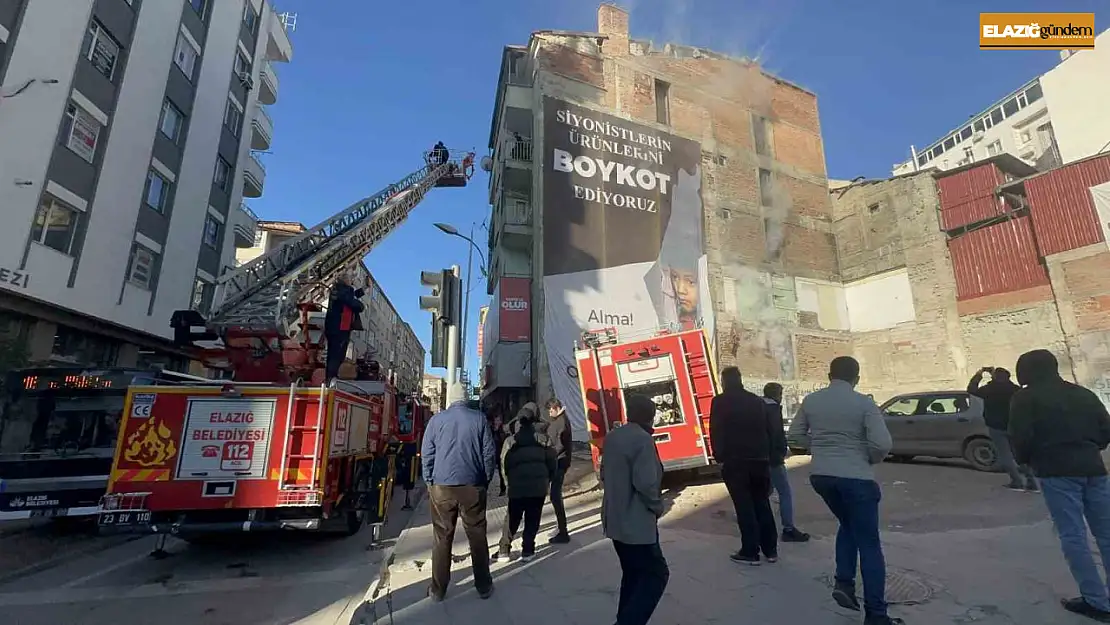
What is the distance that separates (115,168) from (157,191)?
2.17m

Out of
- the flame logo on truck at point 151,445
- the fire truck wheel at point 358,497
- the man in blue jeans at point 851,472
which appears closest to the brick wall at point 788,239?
the fire truck wheel at point 358,497

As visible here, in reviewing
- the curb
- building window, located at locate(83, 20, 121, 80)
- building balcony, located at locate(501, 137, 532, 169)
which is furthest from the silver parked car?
building window, located at locate(83, 20, 121, 80)

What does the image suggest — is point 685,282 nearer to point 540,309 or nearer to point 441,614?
point 540,309

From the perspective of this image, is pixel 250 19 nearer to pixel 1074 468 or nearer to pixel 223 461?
→ pixel 223 461

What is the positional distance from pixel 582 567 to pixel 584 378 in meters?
4.63

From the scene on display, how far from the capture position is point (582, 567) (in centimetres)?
486

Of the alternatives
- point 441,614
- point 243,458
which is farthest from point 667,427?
point 243,458

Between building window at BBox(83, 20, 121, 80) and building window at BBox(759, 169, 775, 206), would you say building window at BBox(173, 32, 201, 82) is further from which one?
building window at BBox(759, 169, 775, 206)

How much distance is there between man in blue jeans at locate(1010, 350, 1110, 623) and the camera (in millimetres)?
3299

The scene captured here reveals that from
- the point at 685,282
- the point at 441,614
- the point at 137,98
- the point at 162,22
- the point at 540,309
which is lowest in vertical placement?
the point at 441,614

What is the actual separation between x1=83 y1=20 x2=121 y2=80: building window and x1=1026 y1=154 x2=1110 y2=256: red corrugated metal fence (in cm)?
3040

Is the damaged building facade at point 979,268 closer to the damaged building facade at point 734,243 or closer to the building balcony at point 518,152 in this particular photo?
the damaged building facade at point 734,243

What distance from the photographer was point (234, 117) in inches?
884

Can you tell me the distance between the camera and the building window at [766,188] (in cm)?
2450
